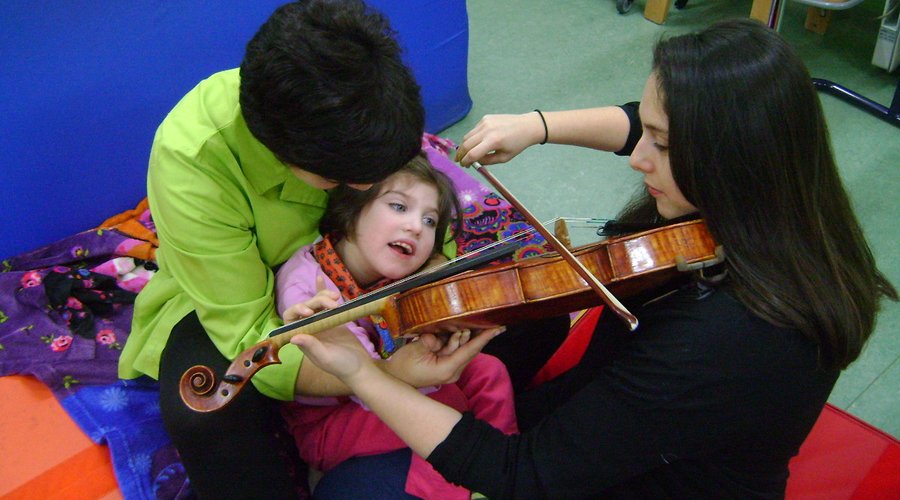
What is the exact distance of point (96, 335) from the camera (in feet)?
5.64

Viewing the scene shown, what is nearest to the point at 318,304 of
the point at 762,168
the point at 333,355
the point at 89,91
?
the point at 333,355

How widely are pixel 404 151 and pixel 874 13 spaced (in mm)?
3235

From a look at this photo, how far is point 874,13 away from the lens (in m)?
3.44

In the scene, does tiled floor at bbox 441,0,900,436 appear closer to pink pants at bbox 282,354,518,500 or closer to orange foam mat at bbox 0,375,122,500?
pink pants at bbox 282,354,518,500

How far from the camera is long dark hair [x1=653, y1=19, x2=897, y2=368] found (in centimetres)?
95

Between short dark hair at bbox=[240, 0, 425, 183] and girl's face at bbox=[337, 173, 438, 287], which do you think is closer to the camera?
short dark hair at bbox=[240, 0, 425, 183]

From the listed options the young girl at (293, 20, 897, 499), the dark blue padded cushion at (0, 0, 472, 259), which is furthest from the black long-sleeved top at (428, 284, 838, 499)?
the dark blue padded cushion at (0, 0, 472, 259)

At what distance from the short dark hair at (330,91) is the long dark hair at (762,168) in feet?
1.31

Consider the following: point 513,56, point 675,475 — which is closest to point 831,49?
point 513,56

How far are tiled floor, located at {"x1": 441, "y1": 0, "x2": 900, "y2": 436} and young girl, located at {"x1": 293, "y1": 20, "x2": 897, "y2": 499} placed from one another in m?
1.12

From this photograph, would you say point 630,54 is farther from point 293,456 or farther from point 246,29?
point 293,456

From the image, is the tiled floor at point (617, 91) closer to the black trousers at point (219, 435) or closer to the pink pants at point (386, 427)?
the pink pants at point (386, 427)

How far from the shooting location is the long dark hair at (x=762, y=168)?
95cm

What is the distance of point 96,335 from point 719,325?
4.63 feet
